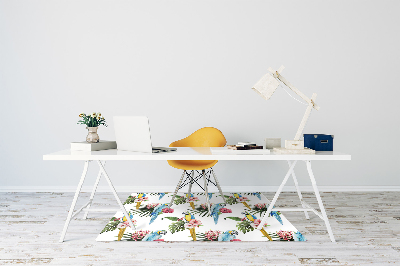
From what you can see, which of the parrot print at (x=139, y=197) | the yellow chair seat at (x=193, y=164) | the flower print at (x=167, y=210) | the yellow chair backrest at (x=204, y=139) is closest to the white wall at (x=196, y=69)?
the yellow chair backrest at (x=204, y=139)

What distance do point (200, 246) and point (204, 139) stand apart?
1.29 m

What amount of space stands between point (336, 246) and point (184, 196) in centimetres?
169

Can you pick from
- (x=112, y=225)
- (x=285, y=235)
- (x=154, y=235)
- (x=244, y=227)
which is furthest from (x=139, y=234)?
(x=285, y=235)

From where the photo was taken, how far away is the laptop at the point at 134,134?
1.95 metres

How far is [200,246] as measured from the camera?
1.99 m

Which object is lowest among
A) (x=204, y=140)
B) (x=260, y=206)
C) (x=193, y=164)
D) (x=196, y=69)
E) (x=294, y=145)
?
(x=260, y=206)

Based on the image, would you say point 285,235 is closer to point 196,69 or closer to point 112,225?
point 112,225

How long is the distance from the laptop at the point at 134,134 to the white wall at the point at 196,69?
4.63 feet

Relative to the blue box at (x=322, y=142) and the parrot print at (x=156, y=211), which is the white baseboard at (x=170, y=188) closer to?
the parrot print at (x=156, y=211)

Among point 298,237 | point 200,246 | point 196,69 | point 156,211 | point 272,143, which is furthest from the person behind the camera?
point 196,69

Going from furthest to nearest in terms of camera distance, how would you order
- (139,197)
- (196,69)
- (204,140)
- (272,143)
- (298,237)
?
(196,69) → (139,197) → (204,140) → (272,143) → (298,237)

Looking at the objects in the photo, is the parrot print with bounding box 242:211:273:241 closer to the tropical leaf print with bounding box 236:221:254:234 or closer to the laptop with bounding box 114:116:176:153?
the tropical leaf print with bounding box 236:221:254:234

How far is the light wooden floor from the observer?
180 centimetres

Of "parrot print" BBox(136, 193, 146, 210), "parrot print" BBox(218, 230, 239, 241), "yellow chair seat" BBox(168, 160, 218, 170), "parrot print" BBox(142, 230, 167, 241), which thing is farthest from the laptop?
"parrot print" BBox(136, 193, 146, 210)
